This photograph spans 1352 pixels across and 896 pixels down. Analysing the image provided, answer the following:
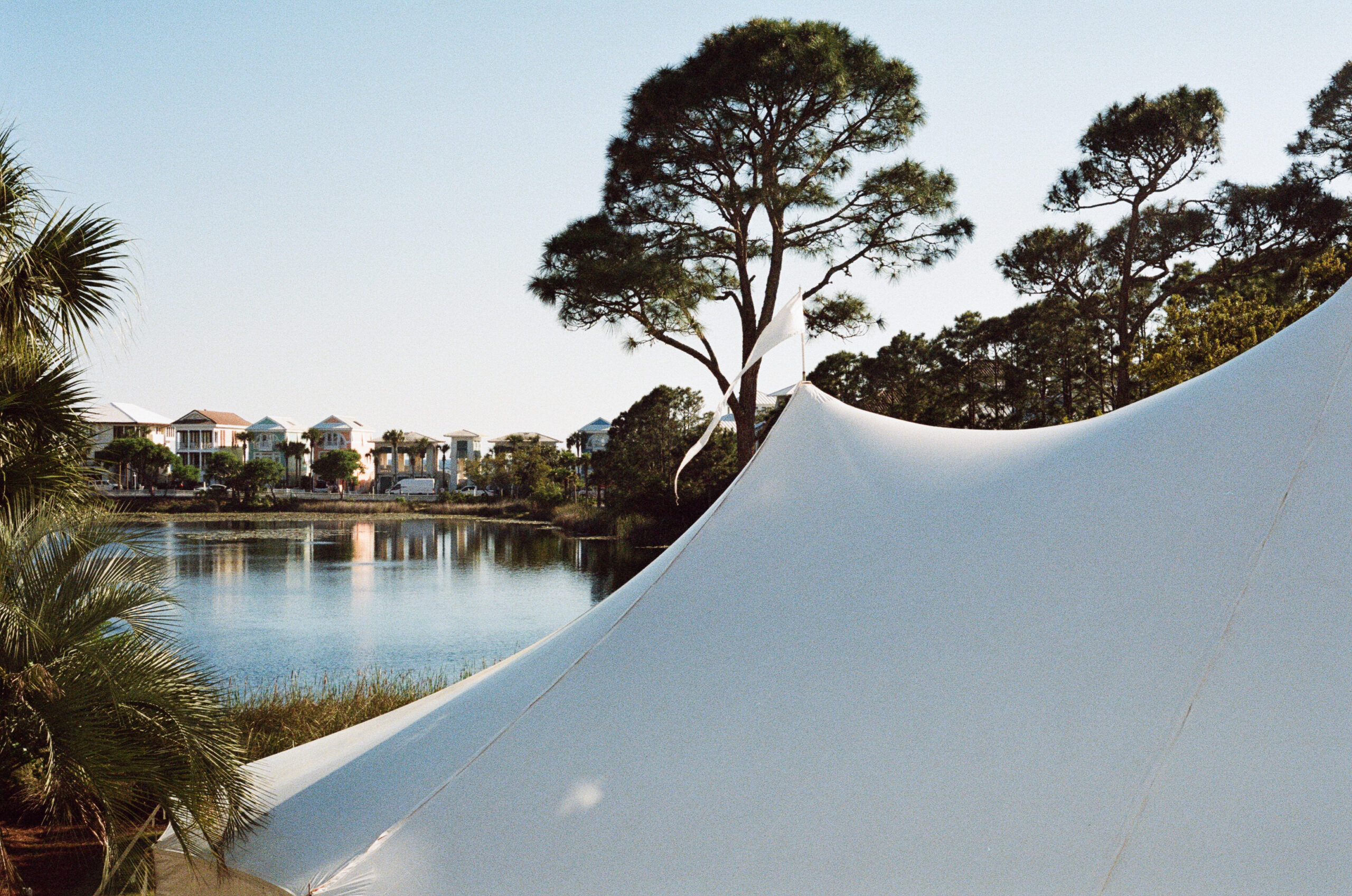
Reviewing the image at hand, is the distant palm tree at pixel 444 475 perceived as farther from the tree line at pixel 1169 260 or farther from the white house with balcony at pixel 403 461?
the tree line at pixel 1169 260

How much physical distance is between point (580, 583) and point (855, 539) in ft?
52.7

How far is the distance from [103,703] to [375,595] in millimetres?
15679

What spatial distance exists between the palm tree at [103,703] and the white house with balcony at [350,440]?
68.3 m

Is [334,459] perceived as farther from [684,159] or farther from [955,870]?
[955,870]

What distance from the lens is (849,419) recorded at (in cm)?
445

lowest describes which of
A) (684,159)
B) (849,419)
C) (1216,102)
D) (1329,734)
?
(1329,734)

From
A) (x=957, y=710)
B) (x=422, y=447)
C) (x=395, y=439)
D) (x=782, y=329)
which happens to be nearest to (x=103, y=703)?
(x=957, y=710)

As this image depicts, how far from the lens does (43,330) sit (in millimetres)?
A: 5410

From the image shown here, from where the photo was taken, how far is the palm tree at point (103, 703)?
3141 mm

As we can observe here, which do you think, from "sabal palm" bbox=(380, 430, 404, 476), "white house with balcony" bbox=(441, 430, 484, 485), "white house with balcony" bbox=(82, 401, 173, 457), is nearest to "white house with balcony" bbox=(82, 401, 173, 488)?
"white house with balcony" bbox=(82, 401, 173, 457)

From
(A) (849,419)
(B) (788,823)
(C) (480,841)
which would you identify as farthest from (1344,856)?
(A) (849,419)

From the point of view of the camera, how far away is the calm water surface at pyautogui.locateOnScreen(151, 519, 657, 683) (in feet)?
40.7

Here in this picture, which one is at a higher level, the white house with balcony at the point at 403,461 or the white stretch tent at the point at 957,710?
the white house with balcony at the point at 403,461

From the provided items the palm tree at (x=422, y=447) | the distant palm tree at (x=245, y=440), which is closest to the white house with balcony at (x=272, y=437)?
the distant palm tree at (x=245, y=440)
